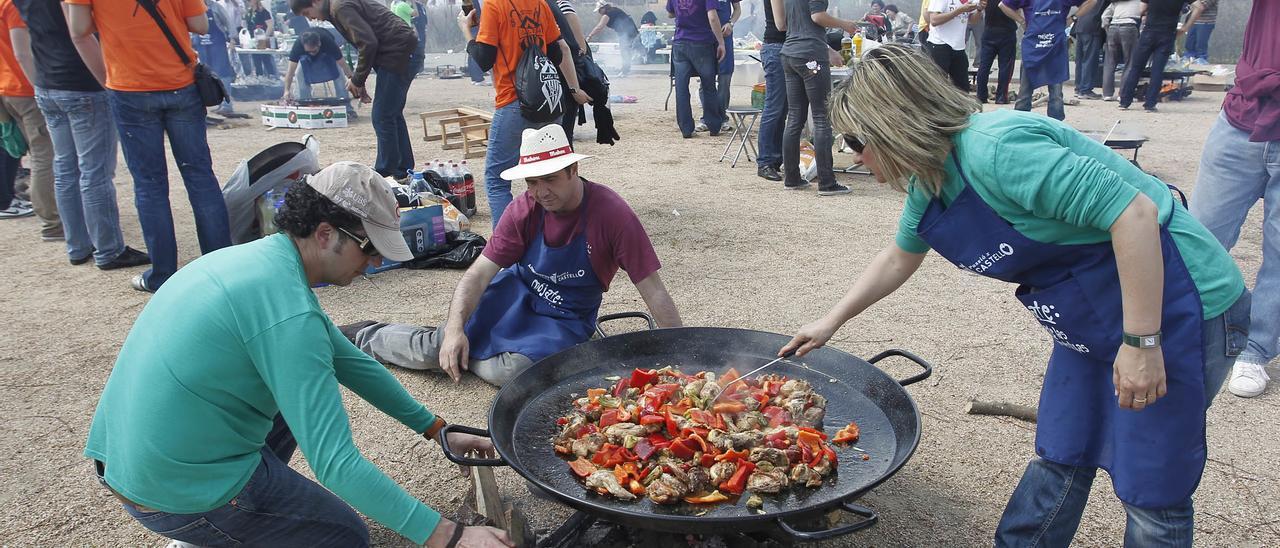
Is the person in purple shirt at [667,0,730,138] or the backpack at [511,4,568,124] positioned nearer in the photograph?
the backpack at [511,4,568,124]

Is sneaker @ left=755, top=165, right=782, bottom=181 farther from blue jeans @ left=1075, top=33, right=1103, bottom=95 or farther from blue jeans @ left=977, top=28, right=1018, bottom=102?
blue jeans @ left=1075, top=33, right=1103, bottom=95

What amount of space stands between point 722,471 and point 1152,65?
13.1m

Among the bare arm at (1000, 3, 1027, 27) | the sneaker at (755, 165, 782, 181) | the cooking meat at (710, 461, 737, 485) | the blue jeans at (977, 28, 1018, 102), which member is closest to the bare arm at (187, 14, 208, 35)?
the cooking meat at (710, 461, 737, 485)

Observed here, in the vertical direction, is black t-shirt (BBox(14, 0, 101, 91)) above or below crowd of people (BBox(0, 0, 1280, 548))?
above

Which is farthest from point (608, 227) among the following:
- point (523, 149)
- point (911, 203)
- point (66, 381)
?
point (66, 381)

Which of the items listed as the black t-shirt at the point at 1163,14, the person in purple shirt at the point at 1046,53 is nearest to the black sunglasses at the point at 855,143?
the person in purple shirt at the point at 1046,53

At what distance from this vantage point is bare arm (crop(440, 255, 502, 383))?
387cm

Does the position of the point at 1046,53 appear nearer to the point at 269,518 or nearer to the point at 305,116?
the point at 269,518

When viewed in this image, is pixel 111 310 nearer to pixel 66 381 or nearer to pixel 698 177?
pixel 66 381

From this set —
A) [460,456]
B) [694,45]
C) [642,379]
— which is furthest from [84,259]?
[694,45]

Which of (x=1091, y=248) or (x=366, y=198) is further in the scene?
(x=366, y=198)

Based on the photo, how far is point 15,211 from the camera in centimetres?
762

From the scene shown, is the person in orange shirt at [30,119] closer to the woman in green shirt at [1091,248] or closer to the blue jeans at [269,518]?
the blue jeans at [269,518]

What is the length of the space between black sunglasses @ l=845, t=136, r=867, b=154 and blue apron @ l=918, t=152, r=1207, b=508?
0.80 feet
